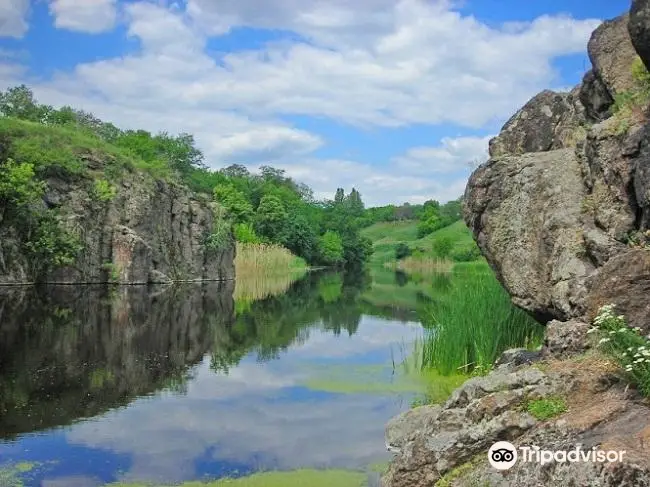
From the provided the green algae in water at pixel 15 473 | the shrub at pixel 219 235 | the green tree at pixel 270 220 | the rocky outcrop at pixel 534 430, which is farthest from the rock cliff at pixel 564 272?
the green tree at pixel 270 220

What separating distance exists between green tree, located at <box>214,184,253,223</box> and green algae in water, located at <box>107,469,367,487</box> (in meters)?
72.5

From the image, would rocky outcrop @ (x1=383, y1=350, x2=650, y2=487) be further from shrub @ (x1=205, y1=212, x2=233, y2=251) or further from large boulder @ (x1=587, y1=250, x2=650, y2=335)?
shrub @ (x1=205, y1=212, x2=233, y2=251)

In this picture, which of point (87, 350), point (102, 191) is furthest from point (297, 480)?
point (102, 191)

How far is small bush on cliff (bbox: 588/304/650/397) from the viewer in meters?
5.86

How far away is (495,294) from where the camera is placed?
46.9ft

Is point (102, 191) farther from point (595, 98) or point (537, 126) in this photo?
point (595, 98)

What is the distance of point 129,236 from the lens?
45219mm

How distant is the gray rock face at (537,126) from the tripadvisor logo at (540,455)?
8.49 meters

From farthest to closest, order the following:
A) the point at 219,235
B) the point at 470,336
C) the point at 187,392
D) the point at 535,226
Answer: the point at 219,235
the point at 187,392
the point at 470,336
the point at 535,226

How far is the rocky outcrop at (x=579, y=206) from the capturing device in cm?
851

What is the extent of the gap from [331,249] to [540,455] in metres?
98.5

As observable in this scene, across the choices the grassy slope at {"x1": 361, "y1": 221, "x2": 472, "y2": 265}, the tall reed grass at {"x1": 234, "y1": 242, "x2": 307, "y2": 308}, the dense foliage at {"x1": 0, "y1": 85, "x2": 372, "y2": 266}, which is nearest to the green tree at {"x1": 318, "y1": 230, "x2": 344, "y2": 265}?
the dense foliage at {"x1": 0, "y1": 85, "x2": 372, "y2": 266}

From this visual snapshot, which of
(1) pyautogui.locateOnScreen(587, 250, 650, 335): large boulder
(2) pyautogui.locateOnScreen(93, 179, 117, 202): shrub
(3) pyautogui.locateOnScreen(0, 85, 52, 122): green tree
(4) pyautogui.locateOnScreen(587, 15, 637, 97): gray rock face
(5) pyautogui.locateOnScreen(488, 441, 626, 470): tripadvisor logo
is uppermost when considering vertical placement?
(3) pyautogui.locateOnScreen(0, 85, 52, 122): green tree

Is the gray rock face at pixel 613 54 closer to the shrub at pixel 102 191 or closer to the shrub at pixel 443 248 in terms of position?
the shrub at pixel 102 191
